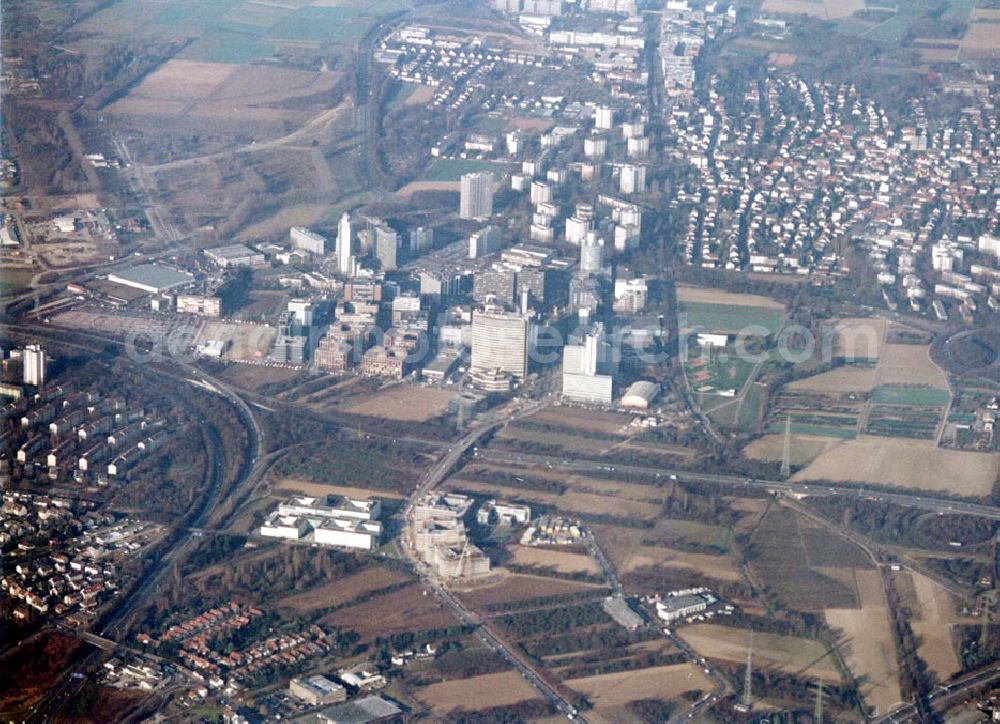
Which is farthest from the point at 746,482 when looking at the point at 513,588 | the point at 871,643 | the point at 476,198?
the point at 476,198

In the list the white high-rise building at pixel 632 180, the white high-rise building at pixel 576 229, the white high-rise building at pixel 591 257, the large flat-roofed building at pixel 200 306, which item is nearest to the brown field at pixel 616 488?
the large flat-roofed building at pixel 200 306

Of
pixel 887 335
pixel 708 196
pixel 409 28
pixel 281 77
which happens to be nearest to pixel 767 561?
pixel 887 335

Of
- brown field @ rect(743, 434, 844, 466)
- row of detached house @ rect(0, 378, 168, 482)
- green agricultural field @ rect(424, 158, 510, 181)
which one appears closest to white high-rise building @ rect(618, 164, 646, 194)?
green agricultural field @ rect(424, 158, 510, 181)

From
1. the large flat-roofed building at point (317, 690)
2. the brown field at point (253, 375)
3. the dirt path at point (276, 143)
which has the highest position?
the dirt path at point (276, 143)

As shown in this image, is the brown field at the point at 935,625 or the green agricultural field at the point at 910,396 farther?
the green agricultural field at the point at 910,396

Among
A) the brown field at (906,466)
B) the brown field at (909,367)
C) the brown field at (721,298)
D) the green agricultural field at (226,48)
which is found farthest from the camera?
the green agricultural field at (226,48)

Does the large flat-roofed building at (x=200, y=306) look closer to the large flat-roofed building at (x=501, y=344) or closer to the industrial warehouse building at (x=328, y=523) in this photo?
the large flat-roofed building at (x=501, y=344)

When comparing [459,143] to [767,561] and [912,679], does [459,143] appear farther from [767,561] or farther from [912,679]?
[912,679]
